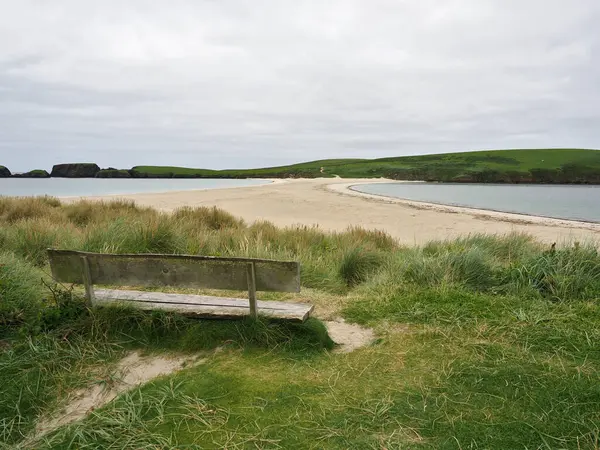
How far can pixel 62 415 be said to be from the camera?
3275mm

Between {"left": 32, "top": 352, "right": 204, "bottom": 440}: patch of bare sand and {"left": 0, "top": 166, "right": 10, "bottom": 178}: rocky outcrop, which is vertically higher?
{"left": 0, "top": 166, "right": 10, "bottom": 178}: rocky outcrop

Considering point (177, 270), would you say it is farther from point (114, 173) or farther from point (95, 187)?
point (114, 173)

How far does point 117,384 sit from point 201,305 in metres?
1.30

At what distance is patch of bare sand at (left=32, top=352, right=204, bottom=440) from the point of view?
3.21 metres

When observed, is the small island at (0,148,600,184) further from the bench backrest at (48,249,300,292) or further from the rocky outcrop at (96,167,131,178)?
the bench backrest at (48,249,300,292)

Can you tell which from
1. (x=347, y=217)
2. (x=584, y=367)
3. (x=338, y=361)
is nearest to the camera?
(x=584, y=367)

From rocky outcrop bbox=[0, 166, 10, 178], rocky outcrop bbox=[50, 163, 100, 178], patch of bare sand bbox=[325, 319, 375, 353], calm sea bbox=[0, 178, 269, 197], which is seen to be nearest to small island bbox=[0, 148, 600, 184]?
rocky outcrop bbox=[50, 163, 100, 178]

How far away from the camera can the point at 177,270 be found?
4.26m

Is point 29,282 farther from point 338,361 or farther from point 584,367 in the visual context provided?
point 584,367

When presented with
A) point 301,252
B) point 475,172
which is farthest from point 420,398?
point 475,172

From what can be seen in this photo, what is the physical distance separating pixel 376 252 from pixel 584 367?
5017 millimetres

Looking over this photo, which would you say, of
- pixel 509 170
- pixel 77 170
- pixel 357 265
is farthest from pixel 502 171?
pixel 77 170

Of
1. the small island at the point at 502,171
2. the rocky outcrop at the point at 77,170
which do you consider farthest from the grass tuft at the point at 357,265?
the rocky outcrop at the point at 77,170

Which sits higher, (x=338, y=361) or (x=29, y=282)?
(x=29, y=282)
